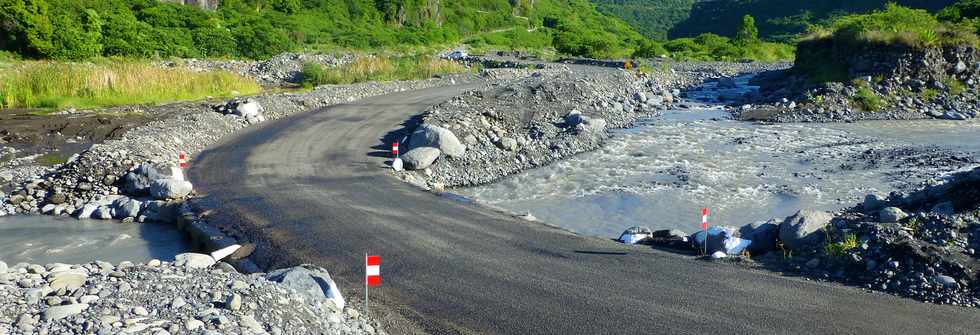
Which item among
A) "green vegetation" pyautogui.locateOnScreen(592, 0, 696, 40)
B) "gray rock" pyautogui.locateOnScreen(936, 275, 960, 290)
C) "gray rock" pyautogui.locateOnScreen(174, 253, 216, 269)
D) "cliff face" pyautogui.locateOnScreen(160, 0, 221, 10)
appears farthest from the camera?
"green vegetation" pyautogui.locateOnScreen(592, 0, 696, 40)

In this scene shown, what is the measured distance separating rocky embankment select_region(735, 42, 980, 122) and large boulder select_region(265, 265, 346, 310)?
24961 millimetres

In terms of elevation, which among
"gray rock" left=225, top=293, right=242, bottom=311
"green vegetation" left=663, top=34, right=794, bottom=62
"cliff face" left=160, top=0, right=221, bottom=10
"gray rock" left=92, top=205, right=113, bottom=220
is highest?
"cliff face" left=160, top=0, right=221, bottom=10

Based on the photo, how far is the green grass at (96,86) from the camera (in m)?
26.9

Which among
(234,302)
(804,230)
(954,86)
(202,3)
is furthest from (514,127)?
(202,3)

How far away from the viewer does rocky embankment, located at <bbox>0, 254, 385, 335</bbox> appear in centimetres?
704

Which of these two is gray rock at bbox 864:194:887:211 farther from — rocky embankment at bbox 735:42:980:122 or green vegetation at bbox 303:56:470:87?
green vegetation at bbox 303:56:470:87

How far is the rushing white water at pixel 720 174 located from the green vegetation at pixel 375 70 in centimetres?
1740

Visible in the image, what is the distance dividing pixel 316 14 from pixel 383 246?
75.8 meters

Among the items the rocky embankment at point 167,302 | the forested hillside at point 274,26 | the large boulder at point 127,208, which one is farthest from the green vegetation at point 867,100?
the forested hillside at point 274,26

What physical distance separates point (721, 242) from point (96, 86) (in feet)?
82.5

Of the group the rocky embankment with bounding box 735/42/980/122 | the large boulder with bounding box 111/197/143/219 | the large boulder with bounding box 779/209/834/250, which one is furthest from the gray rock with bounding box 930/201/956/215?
the rocky embankment with bounding box 735/42/980/122

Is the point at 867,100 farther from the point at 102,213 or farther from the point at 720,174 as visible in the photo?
the point at 102,213

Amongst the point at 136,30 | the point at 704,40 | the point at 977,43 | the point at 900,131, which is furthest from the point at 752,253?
the point at 704,40

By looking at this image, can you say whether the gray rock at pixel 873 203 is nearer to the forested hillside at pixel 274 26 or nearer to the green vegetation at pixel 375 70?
the green vegetation at pixel 375 70
